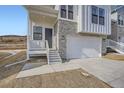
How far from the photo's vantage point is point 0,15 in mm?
10984

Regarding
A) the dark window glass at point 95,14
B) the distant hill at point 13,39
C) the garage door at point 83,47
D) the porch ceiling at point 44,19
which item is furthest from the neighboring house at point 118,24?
the distant hill at point 13,39

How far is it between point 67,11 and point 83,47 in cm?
379

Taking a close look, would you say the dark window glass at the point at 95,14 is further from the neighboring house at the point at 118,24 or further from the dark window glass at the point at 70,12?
the neighboring house at the point at 118,24

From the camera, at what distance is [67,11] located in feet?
32.2

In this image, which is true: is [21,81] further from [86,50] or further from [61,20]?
[86,50]

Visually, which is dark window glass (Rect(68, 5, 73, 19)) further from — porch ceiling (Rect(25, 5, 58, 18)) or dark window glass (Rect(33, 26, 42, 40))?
dark window glass (Rect(33, 26, 42, 40))

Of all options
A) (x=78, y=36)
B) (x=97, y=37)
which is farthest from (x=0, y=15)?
(x=97, y=37)

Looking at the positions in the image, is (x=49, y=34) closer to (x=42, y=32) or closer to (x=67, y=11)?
(x=42, y=32)

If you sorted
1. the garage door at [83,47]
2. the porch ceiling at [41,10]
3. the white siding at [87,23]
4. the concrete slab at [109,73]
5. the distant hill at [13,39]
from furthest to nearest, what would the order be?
the distant hill at [13,39], the garage door at [83,47], the white siding at [87,23], the porch ceiling at [41,10], the concrete slab at [109,73]

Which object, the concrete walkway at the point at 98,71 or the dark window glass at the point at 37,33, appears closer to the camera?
the concrete walkway at the point at 98,71

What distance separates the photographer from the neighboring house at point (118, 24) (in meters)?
15.8

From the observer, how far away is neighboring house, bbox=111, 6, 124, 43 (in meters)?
15.8

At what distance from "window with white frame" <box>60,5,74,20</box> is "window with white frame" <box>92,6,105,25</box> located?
2.16 metres
